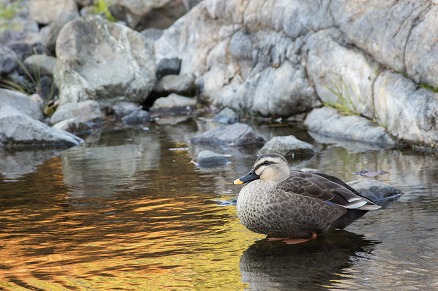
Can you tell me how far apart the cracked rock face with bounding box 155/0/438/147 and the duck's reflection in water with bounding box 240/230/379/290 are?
537cm

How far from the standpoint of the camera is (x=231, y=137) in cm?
1507

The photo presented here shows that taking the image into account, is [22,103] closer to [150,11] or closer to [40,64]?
[40,64]

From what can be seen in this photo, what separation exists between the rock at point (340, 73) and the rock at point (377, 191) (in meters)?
4.99

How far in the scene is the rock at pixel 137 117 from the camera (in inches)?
767

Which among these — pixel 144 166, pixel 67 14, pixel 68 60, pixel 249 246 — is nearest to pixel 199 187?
pixel 144 166

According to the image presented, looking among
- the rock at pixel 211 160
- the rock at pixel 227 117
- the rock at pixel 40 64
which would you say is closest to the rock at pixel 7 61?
the rock at pixel 40 64

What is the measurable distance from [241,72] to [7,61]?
6657mm

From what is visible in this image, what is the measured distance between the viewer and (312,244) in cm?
812

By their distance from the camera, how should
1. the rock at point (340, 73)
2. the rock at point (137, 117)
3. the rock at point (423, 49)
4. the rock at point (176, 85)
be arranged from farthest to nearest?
the rock at point (176, 85), the rock at point (137, 117), the rock at point (340, 73), the rock at point (423, 49)

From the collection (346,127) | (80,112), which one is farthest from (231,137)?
(80,112)

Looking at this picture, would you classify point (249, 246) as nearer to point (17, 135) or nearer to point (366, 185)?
point (366, 185)

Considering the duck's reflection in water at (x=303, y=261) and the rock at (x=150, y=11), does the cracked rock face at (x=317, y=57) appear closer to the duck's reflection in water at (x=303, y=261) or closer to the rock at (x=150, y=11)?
the rock at (x=150, y=11)

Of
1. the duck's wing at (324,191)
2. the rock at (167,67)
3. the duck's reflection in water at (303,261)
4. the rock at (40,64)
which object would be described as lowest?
the duck's reflection in water at (303,261)

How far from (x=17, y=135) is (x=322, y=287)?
10.1 m
